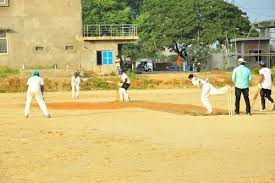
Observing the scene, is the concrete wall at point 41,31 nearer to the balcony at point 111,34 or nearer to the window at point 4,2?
the window at point 4,2

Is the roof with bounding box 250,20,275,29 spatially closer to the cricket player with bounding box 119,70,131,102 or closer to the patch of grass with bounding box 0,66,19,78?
the patch of grass with bounding box 0,66,19,78

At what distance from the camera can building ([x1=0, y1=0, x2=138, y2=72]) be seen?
51656 millimetres

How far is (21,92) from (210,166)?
114 ft

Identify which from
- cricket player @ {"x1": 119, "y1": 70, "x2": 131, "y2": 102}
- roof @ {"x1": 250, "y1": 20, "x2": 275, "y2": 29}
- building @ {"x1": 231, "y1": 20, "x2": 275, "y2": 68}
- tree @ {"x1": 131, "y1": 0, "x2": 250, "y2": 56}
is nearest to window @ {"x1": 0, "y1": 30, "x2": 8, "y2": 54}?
building @ {"x1": 231, "y1": 20, "x2": 275, "y2": 68}

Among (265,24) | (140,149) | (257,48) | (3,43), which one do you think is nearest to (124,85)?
(140,149)

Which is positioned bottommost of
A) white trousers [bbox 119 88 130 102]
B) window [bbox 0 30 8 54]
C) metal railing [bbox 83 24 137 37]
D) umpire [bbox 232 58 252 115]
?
white trousers [bbox 119 88 130 102]

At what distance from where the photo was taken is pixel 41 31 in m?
52.2

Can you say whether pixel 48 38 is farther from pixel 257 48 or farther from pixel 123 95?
pixel 123 95

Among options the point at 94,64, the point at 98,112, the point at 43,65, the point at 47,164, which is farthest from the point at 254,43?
the point at 47,164

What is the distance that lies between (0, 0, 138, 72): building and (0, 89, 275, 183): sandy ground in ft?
99.9

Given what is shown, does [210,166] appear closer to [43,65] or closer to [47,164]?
[47,164]

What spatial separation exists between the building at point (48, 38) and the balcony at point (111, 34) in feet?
0.26

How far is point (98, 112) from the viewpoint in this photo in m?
24.6

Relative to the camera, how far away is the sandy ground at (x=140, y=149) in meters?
10.7
